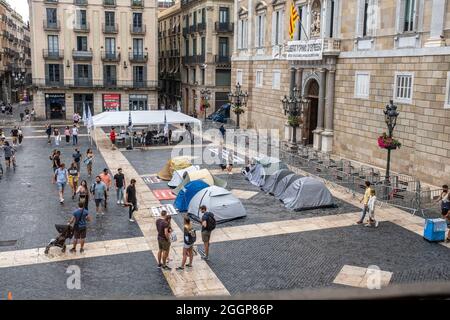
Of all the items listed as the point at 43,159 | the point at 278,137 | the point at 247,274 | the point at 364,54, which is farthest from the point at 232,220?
the point at 278,137

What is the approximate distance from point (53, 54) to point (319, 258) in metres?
46.3

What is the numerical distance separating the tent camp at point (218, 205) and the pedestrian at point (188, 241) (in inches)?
157

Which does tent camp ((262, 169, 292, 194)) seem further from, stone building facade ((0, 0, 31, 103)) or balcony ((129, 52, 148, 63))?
stone building facade ((0, 0, 31, 103))

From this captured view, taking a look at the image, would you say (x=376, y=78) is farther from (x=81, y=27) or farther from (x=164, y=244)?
(x=81, y=27)

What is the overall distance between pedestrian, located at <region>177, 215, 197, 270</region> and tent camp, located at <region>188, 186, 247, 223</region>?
399 centimetres

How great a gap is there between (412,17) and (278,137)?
16806 mm

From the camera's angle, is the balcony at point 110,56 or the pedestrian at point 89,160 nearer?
the pedestrian at point 89,160

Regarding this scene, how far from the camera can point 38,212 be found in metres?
17.7

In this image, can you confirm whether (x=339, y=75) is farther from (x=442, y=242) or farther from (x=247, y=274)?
(x=247, y=274)

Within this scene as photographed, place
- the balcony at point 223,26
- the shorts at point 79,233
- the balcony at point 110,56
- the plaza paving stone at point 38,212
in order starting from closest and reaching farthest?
the shorts at point 79,233 → the plaza paving stone at point 38,212 → the balcony at point 110,56 → the balcony at point 223,26

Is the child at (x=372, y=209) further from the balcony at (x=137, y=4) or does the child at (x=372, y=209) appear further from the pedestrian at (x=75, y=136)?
the balcony at (x=137, y=4)

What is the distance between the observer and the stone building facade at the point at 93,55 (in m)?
51.9

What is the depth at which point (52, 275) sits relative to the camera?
39.6 ft

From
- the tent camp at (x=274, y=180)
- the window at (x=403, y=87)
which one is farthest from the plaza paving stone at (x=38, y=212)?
the window at (x=403, y=87)
